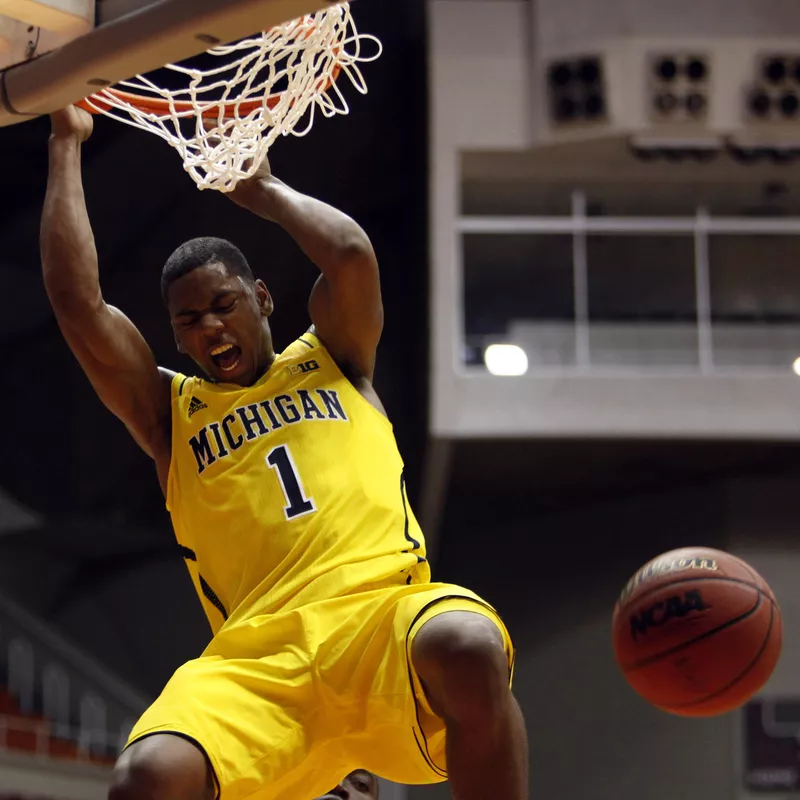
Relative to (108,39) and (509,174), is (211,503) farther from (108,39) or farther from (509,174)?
(509,174)

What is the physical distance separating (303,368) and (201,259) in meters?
0.36

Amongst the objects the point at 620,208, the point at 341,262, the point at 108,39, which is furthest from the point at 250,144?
the point at 620,208

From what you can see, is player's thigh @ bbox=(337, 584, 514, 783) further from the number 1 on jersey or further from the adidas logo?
the adidas logo

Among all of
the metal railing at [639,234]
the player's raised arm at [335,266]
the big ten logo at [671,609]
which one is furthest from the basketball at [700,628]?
the metal railing at [639,234]

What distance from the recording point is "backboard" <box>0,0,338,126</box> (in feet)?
8.17

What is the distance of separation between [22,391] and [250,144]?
1171 centimetres

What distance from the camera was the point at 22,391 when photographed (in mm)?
14562

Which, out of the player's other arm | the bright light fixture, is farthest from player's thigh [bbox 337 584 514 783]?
the bright light fixture

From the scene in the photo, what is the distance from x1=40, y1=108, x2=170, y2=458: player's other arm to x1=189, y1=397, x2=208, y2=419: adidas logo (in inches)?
5.2

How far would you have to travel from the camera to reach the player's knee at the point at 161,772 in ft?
8.77

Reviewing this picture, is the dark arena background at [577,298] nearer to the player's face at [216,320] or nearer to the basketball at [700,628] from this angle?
the basketball at [700,628]

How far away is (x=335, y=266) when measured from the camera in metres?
3.35

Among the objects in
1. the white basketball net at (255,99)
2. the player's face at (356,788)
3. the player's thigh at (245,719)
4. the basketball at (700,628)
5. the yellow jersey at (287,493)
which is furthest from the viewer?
the basketball at (700,628)

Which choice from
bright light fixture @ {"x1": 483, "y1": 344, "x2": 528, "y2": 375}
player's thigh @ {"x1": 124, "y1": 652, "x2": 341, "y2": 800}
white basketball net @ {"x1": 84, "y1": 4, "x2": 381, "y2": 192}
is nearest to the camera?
player's thigh @ {"x1": 124, "y1": 652, "x2": 341, "y2": 800}
